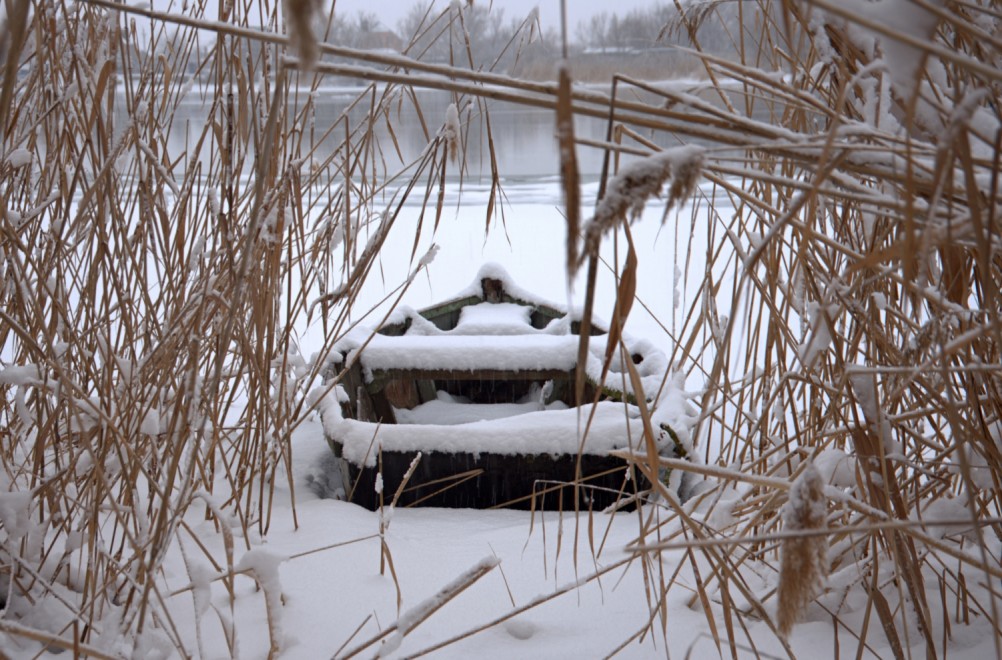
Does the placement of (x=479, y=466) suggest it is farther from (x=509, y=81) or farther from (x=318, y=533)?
(x=509, y=81)

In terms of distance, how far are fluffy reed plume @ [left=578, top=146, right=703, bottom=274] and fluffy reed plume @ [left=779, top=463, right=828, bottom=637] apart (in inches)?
7.9

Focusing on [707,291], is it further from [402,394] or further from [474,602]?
[402,394]

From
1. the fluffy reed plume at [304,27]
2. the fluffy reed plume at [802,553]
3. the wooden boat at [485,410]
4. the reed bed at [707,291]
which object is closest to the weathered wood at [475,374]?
the wooden boat at [485,410]

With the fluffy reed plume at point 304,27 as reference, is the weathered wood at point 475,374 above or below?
below

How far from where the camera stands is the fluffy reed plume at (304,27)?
292 millimetres

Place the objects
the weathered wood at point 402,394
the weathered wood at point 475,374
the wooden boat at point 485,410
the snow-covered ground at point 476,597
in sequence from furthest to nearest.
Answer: the weathered wood at point 402,394
the weathered wood at point 475,374
the wooden boat at point 485,410
the snow-covered ground at point 476,597

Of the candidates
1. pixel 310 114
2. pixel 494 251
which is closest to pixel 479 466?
pixel 310 114

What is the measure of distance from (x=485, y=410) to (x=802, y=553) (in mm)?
2571

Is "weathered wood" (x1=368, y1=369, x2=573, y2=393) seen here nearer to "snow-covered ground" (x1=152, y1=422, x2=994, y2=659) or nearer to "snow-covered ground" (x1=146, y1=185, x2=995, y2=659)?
"snow-covered ground" (x1=146, y1=185, x2=995, y2=659)

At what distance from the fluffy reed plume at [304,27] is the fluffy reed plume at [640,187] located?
16 cm

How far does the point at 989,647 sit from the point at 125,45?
150 centimetres

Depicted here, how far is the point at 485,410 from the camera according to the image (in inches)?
119

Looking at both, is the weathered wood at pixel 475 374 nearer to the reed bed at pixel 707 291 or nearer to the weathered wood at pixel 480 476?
the weathered wood at pixel 480 476

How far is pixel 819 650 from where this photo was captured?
3.76ft
